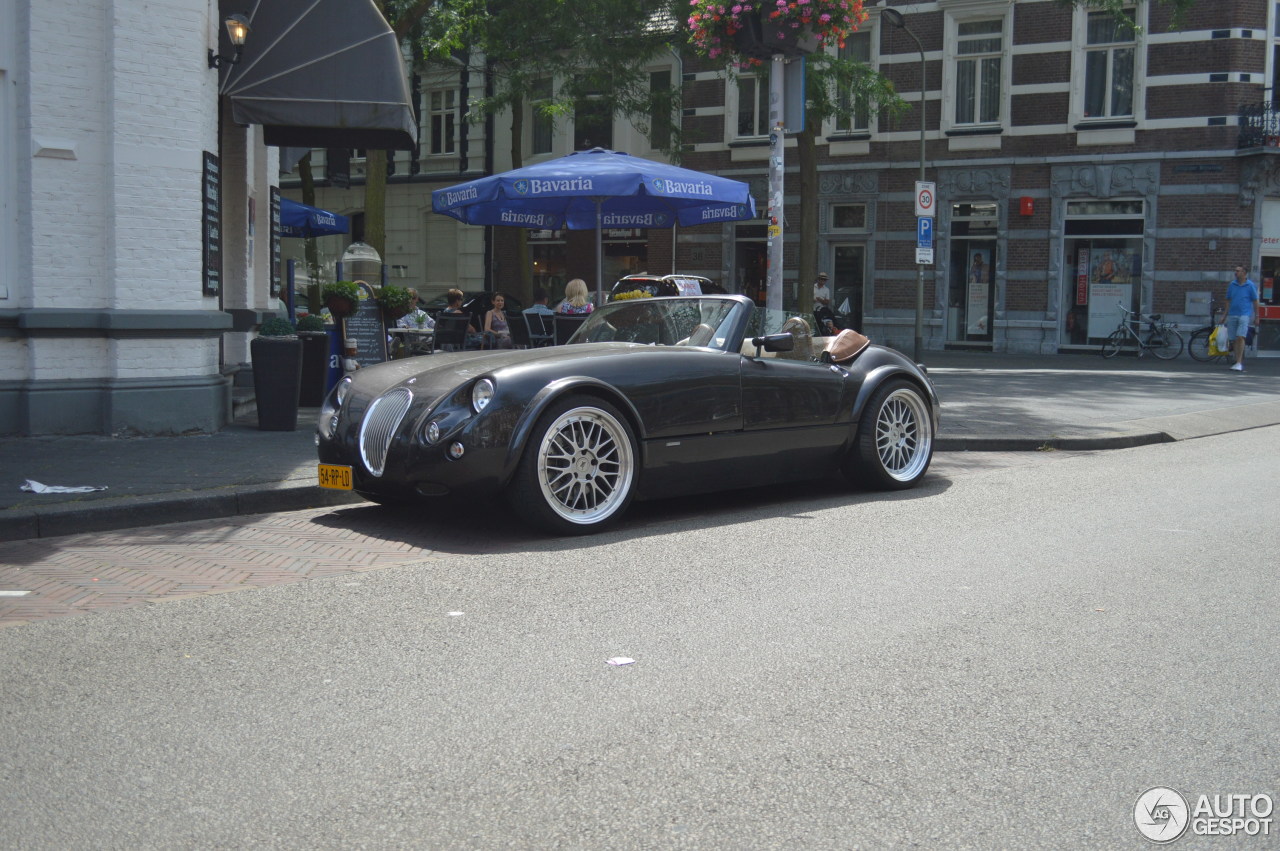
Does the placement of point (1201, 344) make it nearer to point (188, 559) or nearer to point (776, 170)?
point (776, 170)

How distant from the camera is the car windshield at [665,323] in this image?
7449 mm

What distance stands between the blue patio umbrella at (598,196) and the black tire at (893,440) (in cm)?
544

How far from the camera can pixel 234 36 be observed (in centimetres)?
1052

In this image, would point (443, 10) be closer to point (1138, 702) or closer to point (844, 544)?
point (844, 544)

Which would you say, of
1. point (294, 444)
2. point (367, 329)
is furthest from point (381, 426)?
point (367, 329)

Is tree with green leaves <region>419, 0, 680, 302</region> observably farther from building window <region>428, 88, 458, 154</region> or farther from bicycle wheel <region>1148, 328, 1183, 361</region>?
bicycle wheel <region>1148, 328, 1183, 361</region>

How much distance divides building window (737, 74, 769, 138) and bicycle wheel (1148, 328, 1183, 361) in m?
10.5

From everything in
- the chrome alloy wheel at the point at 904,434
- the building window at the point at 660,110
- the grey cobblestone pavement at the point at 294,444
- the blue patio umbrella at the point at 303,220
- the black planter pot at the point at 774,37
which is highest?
the building window at the point at 660,110

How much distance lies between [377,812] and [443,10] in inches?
907

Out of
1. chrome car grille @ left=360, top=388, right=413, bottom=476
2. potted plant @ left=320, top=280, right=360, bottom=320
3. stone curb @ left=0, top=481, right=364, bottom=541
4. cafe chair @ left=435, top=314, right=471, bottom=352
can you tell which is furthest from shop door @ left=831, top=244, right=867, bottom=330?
chrome car grille @ left=360, top=388, right=413, bottom=476

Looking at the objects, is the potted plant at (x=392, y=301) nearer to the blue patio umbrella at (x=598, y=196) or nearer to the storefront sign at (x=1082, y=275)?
the blue patio umbrella at (x=598, y=196)

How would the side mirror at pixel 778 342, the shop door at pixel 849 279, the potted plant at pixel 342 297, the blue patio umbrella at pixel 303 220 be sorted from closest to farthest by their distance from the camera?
1. the side mirror at pixel 778 342
2. the potted plant at pixel 342 297
3. the blue patio umbrella at pixel 303 220
4. the shop door at pixel 849 279

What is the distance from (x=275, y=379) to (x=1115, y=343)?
20414mm

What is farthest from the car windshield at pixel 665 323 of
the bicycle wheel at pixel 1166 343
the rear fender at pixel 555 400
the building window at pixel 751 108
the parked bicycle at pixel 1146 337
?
the building window at pixel 751 108
